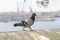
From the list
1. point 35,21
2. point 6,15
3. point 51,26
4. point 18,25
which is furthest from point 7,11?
point 51,26

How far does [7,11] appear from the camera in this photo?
4.33 feet

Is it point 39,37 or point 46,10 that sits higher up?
point 46,10

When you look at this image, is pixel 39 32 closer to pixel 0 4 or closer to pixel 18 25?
pixel 18 25

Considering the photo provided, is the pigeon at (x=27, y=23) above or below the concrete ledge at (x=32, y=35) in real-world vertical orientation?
above

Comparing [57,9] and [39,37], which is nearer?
[39,37]

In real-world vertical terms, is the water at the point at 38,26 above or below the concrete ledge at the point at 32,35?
above

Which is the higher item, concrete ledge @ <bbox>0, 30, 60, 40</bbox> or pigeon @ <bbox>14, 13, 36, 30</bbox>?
pigeon @ <bbox>14, 13, 36, 30</bbox>

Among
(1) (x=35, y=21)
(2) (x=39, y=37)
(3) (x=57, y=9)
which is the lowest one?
(2) (x=39, y=37)

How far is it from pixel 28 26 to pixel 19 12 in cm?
15

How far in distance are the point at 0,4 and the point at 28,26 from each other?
1.03 feet

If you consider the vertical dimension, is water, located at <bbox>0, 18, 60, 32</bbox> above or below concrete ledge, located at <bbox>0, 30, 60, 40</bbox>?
above

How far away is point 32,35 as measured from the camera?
4.26 feet

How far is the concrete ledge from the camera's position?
49.6 inches

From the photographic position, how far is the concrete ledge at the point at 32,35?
126 centimetres
